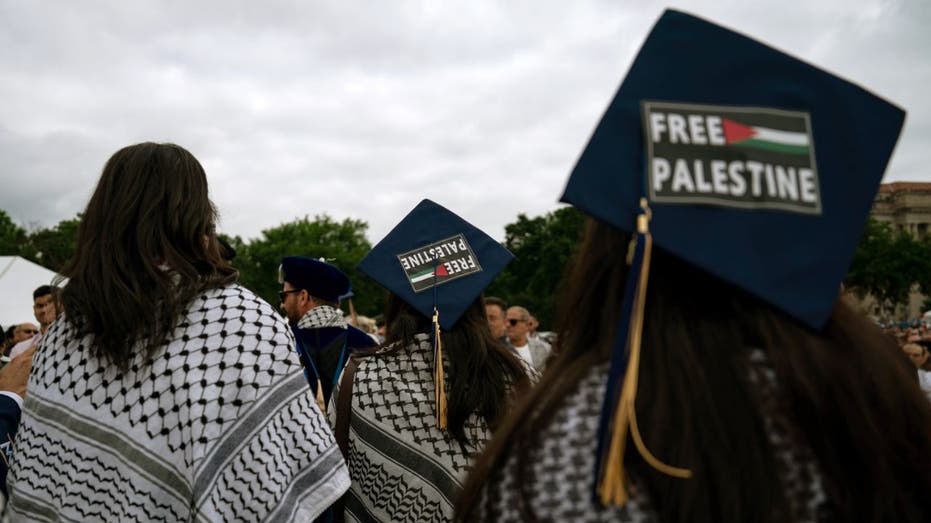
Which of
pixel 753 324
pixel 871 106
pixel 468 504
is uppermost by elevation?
pixel 871 106

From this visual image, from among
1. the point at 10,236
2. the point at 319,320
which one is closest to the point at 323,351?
the point at 319,320

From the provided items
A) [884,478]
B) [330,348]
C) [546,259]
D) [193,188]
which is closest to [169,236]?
[193,188]

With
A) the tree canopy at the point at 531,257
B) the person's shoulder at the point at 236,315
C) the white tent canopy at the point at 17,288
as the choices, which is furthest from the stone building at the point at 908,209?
the person's shoulder at the point at 236,315

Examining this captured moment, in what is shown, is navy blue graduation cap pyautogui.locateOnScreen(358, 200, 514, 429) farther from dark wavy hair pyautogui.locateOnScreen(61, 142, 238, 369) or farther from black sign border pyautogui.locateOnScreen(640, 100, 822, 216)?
black sign border pyautogui.locateOnScreen(640, 100, 822, 216)

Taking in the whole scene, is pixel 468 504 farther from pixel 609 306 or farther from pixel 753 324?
pixel 753 324

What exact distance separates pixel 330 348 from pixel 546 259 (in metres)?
48.2

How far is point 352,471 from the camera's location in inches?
138

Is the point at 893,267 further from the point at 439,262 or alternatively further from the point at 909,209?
the point at 439,262

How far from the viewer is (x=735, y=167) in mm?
1422

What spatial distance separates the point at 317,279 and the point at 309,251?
62.1m

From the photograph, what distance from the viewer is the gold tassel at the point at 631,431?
127 centimetres

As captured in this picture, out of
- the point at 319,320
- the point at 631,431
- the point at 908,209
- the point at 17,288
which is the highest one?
the point at 908,209

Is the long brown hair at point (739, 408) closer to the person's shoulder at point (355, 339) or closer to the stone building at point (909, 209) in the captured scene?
the person's shoulder at point (355, 339)

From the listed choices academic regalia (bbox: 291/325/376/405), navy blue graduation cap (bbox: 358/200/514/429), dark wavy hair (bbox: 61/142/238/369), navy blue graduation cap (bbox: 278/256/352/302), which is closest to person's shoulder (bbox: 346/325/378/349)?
academic regalia (bbox: 291/325/376/405)
